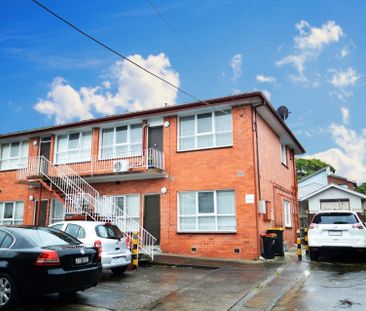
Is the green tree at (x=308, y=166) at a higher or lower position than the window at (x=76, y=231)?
higher

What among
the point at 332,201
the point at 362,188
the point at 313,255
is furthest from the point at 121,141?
the point at 362,188

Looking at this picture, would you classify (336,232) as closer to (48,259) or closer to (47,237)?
(47,237)

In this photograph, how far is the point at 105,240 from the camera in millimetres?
9312

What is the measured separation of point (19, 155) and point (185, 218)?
34.7 feet

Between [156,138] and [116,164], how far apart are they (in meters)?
2.19

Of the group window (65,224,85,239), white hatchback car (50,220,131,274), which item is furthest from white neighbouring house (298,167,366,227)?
window (65,224,85,239)

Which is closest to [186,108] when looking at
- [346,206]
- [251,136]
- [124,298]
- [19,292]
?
[251,136]

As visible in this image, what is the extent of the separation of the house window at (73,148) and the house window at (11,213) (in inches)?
132

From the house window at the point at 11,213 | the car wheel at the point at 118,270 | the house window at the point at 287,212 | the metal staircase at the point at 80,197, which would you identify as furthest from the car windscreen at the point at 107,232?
the house window at the point at 287,212

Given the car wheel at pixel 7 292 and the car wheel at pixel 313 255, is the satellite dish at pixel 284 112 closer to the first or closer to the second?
the car wheel at pixel 313 255

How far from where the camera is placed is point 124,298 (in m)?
7.19

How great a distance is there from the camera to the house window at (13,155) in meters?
19.3

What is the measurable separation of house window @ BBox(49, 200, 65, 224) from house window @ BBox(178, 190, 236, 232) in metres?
A: 6.55

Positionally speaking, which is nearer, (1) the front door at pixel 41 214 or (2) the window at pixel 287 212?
(1) the front door at pixel 41 214
